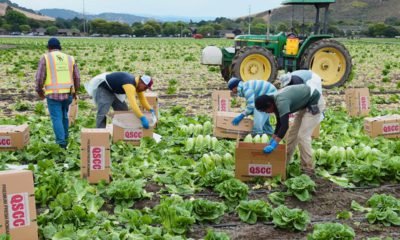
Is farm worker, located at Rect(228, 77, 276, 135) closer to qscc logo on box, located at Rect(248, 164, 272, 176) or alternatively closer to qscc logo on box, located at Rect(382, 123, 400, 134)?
qscc logo on box, located at Rect(248, 164, 272, 176)

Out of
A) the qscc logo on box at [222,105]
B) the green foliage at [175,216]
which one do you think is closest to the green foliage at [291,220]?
the green foliage at [175,216]

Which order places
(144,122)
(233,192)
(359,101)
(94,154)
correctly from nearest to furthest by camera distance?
(233,192) → (94,154) → (144,122) → (359,101)

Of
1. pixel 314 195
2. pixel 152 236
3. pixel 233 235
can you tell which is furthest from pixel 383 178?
pixel 152 236

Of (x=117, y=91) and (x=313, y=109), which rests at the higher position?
(x=117, y=91)

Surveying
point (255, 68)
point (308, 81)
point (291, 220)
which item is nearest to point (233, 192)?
point (291, 220)

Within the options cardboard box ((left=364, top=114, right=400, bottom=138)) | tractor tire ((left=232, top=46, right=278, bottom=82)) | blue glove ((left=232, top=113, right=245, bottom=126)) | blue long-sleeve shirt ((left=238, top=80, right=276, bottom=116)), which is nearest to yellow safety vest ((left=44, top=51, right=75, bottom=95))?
blue glove ((left=232, top=113, right=245, bottom=126))

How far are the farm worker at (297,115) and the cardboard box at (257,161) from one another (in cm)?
12

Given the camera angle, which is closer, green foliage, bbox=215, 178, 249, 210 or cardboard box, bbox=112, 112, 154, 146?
green foliage, bbox=215, 178, 249, 210

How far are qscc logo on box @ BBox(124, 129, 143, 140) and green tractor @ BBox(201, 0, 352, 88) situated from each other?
20.8 feet

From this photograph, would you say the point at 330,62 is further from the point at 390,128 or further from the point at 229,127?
the point at 229,127

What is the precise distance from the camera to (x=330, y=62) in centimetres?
1528

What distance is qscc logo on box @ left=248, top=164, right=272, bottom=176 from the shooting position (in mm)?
6801

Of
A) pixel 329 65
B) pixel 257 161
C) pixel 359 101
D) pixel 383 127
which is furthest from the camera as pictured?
pixel 329 65

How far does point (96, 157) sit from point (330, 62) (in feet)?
33.9
